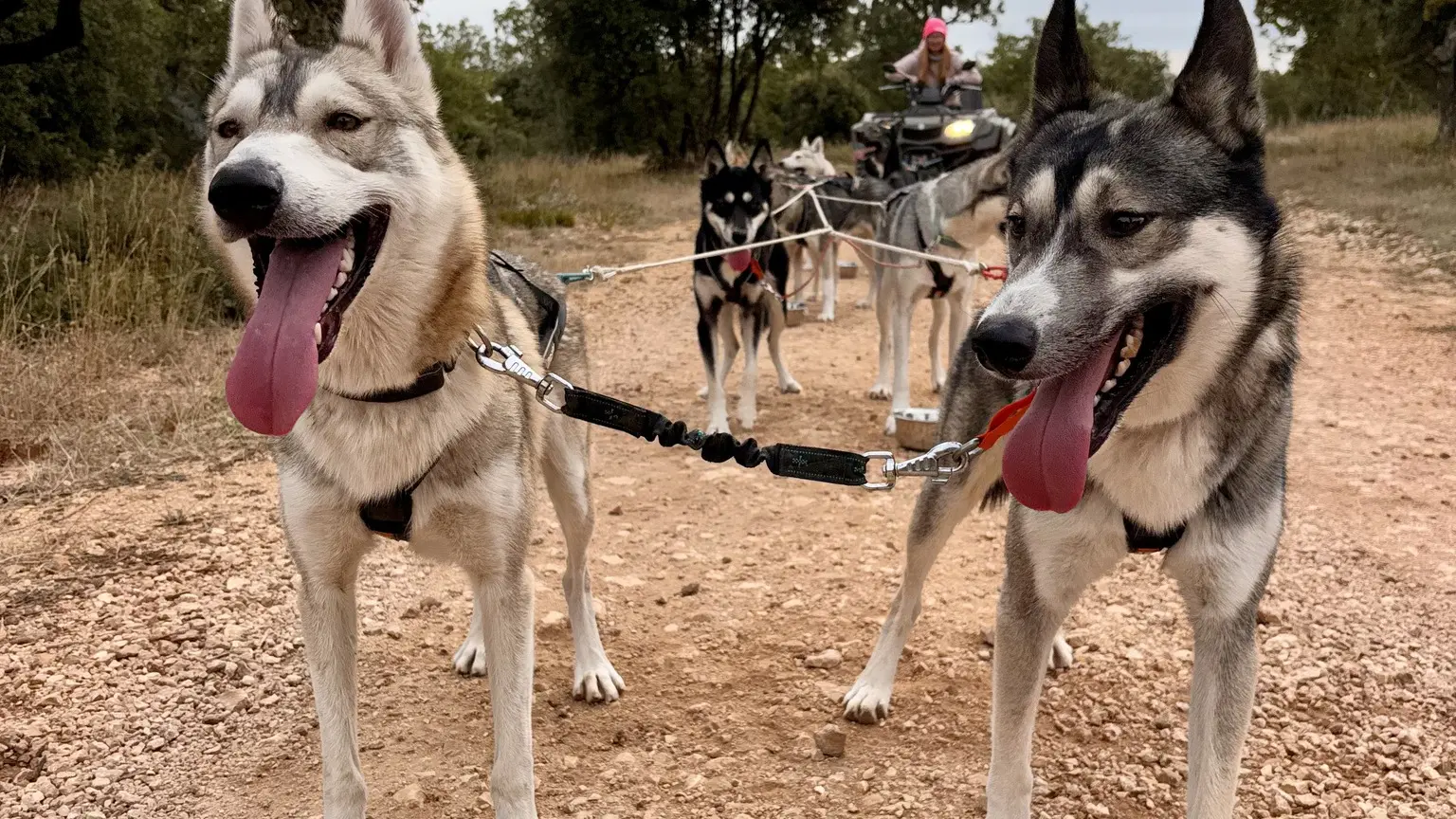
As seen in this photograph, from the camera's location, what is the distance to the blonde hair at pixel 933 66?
10227 millimetres

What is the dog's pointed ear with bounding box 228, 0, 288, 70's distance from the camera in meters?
2.56

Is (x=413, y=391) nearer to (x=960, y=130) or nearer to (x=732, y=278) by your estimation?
(x=732, y=278)

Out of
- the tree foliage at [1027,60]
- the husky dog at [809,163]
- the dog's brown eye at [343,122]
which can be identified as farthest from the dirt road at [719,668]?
the tree foliage at [1027,60]

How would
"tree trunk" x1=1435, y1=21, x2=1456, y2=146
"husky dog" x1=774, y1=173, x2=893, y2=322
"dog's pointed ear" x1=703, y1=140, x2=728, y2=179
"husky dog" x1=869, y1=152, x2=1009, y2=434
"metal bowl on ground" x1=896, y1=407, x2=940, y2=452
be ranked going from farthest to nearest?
"tree trunk" x1=1435, y1=21, x2=1456, y2=146 → "husky dog" x1=774, y1=173, x2=893, y2=322 → "dog's pointed ear" x1=703, y1=140, x2=728, y2=179 → "husky dog" x1=869, y1=152, x2=1009, y2=434 → "metal bowl on ground" x1=896, y1=407, x2=940, y2=452

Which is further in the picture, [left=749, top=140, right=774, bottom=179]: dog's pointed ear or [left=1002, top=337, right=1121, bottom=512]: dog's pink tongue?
[left=749, top=140, right=774, bottom=179]: dog's pointed ear

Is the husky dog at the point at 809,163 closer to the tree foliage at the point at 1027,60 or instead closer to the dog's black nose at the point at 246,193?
the dog's black nose at the point at 246,193

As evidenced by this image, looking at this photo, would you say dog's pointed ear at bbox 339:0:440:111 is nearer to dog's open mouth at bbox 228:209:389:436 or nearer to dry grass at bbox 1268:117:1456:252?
dog's open mouth at bbox 228:209:389:436

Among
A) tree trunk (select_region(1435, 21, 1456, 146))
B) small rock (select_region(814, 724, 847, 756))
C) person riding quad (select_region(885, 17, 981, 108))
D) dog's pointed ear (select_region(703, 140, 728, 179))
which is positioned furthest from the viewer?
tree trunk (select_region(1435, 21, 1456, 146))

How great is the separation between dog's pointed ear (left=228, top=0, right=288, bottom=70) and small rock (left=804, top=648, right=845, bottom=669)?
2559 millimetres

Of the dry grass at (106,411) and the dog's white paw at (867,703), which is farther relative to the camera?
the dry grass at (106,411)

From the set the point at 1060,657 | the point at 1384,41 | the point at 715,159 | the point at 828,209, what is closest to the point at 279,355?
the point at 1060,657

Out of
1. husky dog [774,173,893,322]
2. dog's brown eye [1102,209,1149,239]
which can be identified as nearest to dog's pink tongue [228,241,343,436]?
dog's brown eye [1102,209,1149,239]

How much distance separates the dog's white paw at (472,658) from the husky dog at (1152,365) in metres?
1.83

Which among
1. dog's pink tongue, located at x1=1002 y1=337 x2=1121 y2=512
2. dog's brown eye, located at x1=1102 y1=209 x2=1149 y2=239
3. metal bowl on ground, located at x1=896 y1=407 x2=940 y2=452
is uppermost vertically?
dog's brown eye, located at x1=1102 y1=209 x2=1149 y2=239
